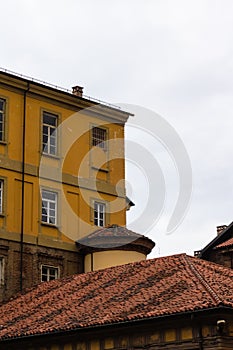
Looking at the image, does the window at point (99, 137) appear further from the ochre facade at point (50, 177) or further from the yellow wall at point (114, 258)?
the yellow wall at point (114, 258)

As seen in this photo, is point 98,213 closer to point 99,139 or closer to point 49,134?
point 99,139

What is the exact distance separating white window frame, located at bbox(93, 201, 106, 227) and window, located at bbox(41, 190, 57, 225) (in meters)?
2.42

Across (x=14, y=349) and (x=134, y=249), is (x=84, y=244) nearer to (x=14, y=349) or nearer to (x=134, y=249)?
(x=134, y=249)

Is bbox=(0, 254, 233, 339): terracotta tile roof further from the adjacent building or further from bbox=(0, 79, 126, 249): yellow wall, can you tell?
the adjacent building

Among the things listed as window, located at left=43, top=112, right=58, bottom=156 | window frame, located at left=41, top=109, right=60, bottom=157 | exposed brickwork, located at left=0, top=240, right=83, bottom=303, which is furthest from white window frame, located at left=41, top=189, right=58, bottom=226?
window, located at left=43, top=112, right=58, bottom=156

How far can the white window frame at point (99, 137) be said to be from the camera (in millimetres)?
40794

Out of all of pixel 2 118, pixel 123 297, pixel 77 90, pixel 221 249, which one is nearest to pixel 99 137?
pixel 77 90

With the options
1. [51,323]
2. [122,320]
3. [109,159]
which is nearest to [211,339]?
[122,320]

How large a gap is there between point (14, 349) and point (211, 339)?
8119mm

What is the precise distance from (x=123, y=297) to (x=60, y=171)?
13.0 m

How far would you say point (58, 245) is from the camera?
123 ft

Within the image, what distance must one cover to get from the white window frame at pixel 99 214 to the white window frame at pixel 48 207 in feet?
7.94

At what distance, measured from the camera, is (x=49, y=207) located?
38.1 m

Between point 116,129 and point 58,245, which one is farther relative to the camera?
point 116,129
